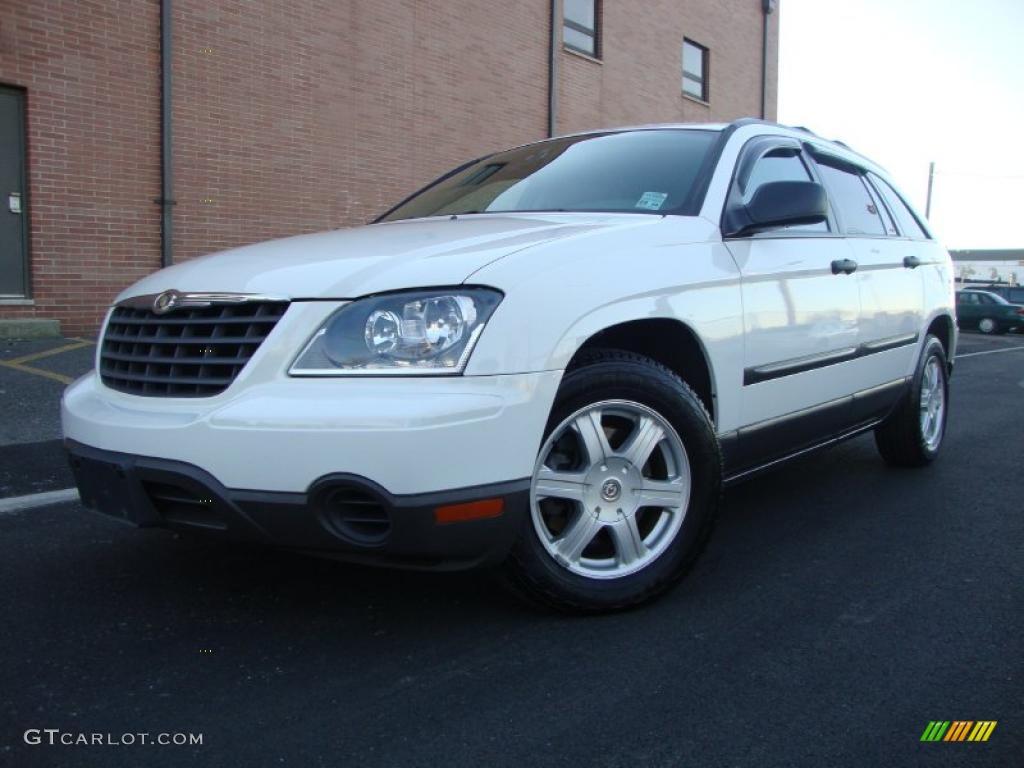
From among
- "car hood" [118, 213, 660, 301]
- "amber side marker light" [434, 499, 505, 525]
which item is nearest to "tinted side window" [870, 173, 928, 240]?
"car hood" [118, 213, 660, 301]

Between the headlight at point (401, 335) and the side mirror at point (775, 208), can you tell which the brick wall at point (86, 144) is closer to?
the headlight at point (401, 335)

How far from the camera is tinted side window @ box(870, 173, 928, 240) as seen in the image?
211 inches

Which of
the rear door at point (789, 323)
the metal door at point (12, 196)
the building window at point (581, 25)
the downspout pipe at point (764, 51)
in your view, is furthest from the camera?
the downspout pipe at point (764, 51)

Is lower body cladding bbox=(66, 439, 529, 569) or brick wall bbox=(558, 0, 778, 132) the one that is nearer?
lower body cladding bbox=(66, 439, 529, 569)

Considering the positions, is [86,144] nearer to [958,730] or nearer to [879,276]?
[879,276]

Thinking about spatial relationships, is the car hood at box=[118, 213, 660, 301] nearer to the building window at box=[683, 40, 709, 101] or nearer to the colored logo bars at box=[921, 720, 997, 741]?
the colored logo bars at box=[921, 720, 997, 741]

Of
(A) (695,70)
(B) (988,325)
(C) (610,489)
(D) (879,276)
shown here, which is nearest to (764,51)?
(A) (695,70)

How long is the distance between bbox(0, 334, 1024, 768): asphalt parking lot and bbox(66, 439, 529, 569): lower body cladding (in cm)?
34

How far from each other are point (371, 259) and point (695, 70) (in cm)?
1844

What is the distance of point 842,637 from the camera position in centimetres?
291

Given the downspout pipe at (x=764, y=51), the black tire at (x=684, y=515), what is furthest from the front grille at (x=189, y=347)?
the downspout pipe at (x=764, y=51)

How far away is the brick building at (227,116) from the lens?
910 centimetres

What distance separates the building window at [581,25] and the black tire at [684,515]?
1360 centimetres

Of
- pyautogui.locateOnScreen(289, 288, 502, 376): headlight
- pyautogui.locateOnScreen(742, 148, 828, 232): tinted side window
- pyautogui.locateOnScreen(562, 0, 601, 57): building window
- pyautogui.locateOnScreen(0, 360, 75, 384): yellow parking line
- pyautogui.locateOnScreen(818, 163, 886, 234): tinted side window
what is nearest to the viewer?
pyautogui.locateOnScreen(289, 288, 502, 376): headlight
